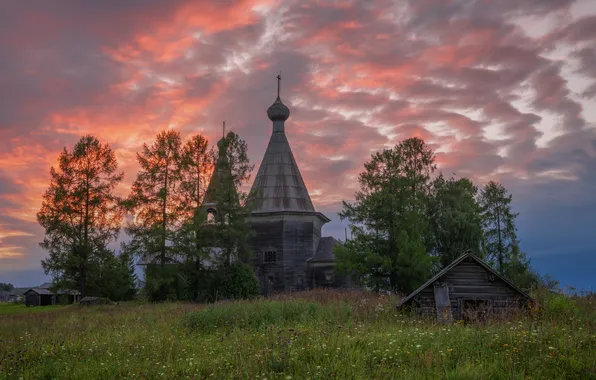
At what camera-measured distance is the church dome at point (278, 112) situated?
44719 millimetres

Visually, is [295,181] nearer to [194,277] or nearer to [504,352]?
[194,277]

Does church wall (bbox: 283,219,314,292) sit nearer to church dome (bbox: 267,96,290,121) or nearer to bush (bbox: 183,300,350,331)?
church dome (bbox: 267,96,290,121)

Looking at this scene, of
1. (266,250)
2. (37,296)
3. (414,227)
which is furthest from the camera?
(37,296)

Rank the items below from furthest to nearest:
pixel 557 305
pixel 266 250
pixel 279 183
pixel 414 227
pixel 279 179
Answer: pixel 279 179, pixel 279 183, pixel 266 250, pixel 414 227, pixel 557 305

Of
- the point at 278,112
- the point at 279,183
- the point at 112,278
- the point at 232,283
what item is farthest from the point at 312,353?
the point at 278,112

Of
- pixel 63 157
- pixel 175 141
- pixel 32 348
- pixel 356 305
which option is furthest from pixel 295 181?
pixel 32 348

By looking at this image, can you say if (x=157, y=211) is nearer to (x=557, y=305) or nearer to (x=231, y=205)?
(x=231, y=205)

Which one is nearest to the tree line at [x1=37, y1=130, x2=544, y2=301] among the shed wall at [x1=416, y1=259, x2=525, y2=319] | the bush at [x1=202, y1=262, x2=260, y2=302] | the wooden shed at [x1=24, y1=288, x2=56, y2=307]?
the bush at [x1=202, y1=262, x2=260, y2=302]

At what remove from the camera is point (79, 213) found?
37.5 m

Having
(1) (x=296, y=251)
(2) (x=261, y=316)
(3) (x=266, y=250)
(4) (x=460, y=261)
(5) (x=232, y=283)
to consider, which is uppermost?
(3) (x=266, y=250)

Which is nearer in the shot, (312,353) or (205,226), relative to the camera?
(312,353)

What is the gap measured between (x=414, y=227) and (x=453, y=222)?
23.5 feet

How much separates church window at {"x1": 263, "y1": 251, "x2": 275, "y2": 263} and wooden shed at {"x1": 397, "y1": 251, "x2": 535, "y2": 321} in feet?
62.9

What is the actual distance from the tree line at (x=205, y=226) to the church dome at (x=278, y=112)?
387 inches
